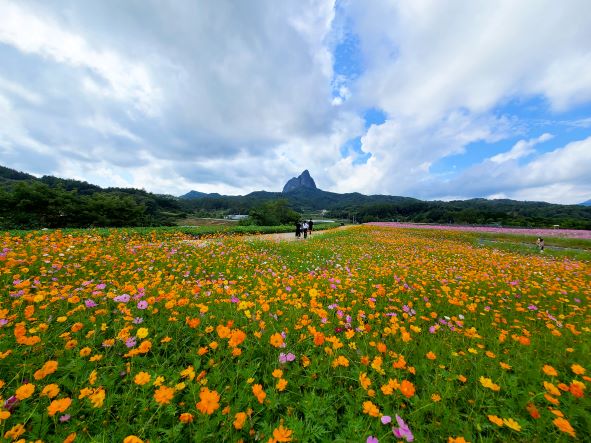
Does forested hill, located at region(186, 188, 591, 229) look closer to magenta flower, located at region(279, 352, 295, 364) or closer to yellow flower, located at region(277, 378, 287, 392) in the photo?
magenta flower, located at region(279, 352, 295, 364)

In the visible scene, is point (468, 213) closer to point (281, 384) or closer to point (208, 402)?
point (281, 384)

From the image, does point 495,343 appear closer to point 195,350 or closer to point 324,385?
point 324,385

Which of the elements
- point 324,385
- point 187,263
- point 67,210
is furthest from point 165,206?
point 324,385

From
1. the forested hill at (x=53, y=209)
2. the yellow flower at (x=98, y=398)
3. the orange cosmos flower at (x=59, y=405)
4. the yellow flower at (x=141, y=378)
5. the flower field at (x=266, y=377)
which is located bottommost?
the flower field at (x=266, y=377)

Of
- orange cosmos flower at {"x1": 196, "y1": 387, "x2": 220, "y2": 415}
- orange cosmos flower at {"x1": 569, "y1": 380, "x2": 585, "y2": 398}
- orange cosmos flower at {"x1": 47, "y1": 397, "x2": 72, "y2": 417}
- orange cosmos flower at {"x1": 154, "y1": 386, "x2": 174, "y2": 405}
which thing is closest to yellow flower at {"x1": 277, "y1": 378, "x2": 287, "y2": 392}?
orange cosmos flower at {"x1": 196, "y1": 387, "x2": 220, "y2": 415}

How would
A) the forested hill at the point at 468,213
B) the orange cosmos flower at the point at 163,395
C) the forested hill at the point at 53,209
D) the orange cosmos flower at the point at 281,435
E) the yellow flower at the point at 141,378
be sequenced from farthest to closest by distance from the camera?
1. the forested hill at the point at 468,213
2. the forested hill at the point at 53,209
3. the yellow flower at the point at 141,378
4. the orange cosmos flower at the point at 163,395
5. the orange cosmos flower at the point at 281,435

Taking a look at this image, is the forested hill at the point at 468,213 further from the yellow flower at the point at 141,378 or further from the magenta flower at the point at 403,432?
the yellow flower at the point at 141,378

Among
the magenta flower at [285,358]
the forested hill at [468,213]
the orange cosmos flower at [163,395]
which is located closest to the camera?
the orange cosmos flower at [163,395]

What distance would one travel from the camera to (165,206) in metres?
71.9

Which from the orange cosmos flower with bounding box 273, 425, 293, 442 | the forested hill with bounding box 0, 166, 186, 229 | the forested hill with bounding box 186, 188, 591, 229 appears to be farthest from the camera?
the forested hill with bounding box 186, 188, 591, 229

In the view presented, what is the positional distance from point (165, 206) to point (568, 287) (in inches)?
3262

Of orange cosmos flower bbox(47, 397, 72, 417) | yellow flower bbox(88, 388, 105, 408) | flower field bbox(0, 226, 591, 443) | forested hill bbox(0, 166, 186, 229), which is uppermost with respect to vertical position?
forested hill bbox(0, 166, 186, 229)

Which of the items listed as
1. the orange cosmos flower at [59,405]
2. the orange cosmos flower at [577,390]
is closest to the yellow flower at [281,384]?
the orange cosmos flower at [59,405]

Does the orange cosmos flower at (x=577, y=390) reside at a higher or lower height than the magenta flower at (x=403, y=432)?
higher
